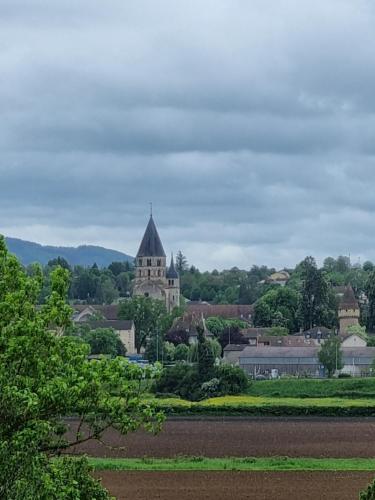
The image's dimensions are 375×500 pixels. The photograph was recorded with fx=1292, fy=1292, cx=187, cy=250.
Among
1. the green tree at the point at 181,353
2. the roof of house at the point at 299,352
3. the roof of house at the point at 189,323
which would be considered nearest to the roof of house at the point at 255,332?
the roof of house at the point at 189,323

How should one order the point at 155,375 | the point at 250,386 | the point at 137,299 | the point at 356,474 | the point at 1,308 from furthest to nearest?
the point at 137,299
the point at 250,386
the point at 356,474
the point at 155,375
the point at 1,308

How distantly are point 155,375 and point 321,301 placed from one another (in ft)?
487

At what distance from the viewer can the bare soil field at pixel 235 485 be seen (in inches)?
1630

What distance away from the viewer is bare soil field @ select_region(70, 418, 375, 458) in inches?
2285

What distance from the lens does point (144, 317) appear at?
185 meters

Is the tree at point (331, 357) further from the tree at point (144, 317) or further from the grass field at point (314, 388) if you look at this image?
the tree at point (144, 317)

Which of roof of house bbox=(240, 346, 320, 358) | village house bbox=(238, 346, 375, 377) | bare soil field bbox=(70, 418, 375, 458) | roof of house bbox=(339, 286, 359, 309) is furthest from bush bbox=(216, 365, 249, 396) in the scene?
roof of house bbox=(339, 286, 359, 309)

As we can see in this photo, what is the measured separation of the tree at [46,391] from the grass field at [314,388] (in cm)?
7363

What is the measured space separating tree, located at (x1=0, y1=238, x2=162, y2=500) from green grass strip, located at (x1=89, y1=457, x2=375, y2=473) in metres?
23.2

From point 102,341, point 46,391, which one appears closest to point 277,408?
point 46,391

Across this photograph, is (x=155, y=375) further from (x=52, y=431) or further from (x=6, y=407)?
(x=6, y=407)

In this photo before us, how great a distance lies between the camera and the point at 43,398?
2434 centimetres

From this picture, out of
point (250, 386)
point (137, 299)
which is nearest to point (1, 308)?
point (250, 386)

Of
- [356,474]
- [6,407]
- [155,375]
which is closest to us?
[6,407]
